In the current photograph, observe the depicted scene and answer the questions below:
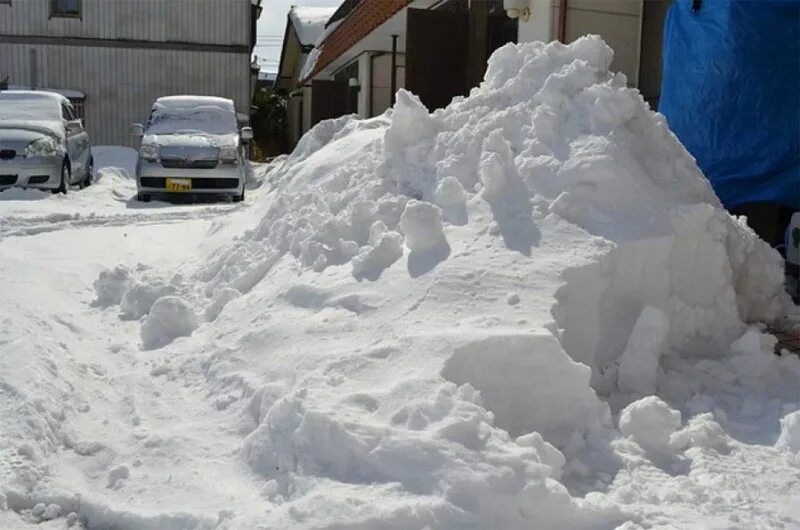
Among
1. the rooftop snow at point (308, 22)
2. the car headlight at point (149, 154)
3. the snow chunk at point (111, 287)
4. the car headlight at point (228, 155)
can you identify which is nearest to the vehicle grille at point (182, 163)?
the car headlight at point (149, 154)

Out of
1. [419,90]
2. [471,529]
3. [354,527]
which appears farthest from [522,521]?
[419,90]

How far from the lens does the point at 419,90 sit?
10.8 metres

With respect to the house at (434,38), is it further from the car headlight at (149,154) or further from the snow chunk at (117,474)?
the snow chunk at (117,474)

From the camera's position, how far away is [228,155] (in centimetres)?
1186

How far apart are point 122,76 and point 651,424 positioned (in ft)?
67.2

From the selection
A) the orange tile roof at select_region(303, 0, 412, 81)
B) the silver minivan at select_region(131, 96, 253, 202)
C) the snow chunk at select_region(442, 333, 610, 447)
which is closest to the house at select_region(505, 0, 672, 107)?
the orange tile roof at select_region(303, 0, 412, 81)

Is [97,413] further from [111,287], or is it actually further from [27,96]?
[27,96]

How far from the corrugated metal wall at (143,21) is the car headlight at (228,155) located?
35.0ft

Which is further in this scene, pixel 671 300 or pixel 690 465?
pixel 671 300

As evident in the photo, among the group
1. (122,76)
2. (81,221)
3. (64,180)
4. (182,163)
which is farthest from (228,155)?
(122,76)

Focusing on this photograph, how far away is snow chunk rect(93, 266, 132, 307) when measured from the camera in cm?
554

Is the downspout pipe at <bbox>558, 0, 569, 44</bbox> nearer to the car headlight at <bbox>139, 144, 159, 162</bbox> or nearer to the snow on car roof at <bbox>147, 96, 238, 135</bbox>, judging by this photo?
the snow on car roof at <bbox>147, 96, 238, 135</bbox>

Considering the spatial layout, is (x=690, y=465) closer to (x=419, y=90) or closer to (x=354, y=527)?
(x=354, y=527)

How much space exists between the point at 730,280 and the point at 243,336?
2486 millimetres
